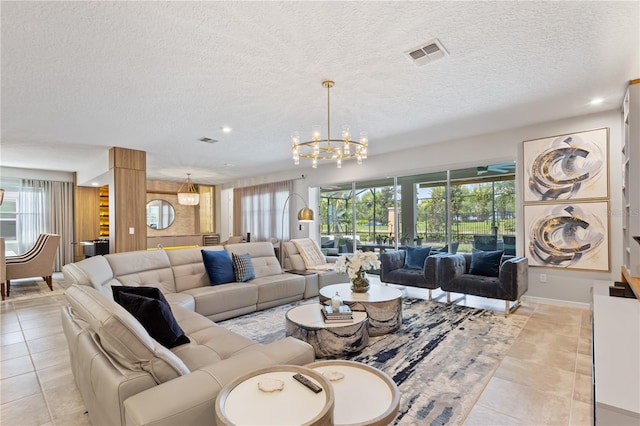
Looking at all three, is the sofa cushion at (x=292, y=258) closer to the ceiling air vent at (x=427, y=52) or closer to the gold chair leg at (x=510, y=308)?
the gold chair leg at (x=510, y=308)

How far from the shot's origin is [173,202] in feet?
34.0

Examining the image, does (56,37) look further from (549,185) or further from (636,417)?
(549,185)

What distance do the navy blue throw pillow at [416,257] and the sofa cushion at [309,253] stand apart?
1497 millimetres

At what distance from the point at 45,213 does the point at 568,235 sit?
36.9 feet

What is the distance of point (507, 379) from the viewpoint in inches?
97.3

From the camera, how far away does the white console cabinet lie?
1.15m

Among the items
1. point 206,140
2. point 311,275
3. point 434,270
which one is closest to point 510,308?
point 434,270

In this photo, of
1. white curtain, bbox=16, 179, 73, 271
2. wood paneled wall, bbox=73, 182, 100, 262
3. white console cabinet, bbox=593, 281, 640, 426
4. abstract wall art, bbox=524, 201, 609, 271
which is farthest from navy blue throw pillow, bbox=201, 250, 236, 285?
wood paneled wall, bbox=73, 182, 100, 262

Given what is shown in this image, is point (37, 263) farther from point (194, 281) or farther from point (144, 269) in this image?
point (194, 281)

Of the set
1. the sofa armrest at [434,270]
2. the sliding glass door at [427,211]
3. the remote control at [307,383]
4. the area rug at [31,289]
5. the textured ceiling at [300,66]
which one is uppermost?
the textured ceiling at [300,66]

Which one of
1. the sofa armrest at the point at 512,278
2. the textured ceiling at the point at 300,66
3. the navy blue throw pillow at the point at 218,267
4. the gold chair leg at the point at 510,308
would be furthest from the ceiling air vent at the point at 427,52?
the navy blue throw pillow at the point at 218,267

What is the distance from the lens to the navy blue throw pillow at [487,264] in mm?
4425

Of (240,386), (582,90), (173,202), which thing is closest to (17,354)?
(240,386)

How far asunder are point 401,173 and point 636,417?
17.3ft
